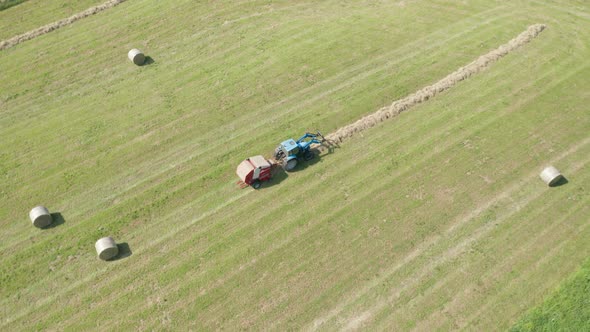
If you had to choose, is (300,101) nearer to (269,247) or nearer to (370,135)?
(370,135)

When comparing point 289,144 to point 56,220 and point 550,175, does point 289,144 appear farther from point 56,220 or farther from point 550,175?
point 550,175

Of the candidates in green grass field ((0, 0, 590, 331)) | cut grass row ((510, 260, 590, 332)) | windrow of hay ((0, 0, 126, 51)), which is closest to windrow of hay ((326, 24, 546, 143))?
green grass field ((0, 0, 590, 331))

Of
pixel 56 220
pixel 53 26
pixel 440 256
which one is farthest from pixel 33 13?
pixel 440 256

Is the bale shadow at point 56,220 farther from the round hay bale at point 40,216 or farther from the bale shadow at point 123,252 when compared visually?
the bale shadow at point 123,252

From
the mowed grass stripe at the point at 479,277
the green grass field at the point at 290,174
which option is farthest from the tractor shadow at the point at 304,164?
the mowed grass stripe at the point at 479,277

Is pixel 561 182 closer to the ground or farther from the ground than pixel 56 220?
closer to the ground

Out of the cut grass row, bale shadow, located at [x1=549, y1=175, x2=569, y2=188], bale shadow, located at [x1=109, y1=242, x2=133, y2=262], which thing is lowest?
the cut grass row

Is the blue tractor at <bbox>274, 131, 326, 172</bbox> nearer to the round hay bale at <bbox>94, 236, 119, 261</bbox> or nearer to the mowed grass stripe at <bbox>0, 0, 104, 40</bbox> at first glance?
the round hay bale at <bbox>94, 236, 119, 261</bbox>
